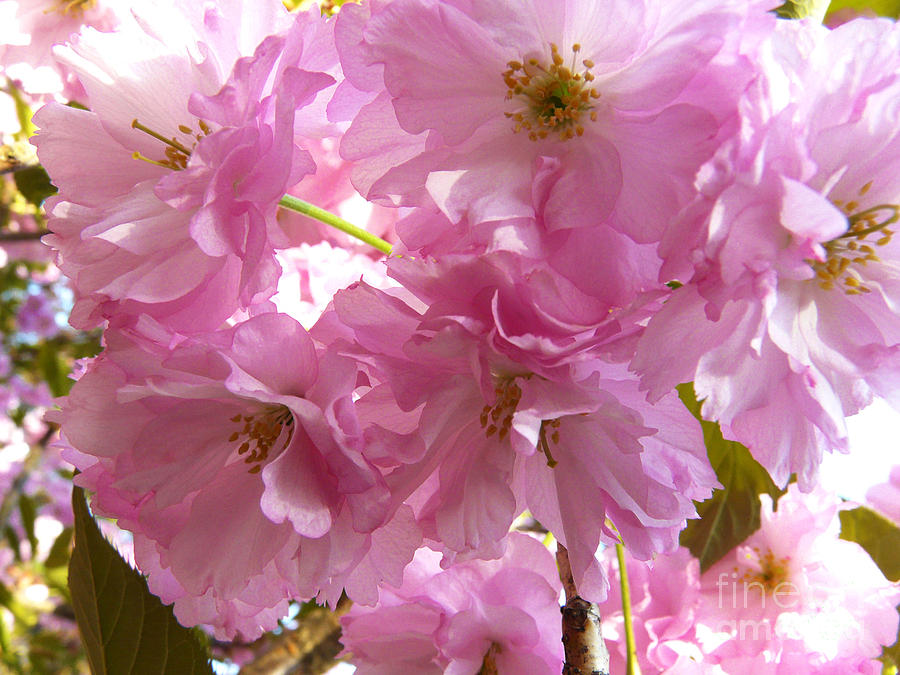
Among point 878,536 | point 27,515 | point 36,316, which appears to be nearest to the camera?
point 878,536

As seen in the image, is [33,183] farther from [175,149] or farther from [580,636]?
[580,636]

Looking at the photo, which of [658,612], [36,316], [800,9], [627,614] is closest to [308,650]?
[658,612]

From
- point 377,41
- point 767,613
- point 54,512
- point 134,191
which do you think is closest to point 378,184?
point 377,41

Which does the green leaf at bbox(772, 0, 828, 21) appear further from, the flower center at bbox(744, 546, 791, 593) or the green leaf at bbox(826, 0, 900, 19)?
the flower center at bbox(744, 546, 791, 593)

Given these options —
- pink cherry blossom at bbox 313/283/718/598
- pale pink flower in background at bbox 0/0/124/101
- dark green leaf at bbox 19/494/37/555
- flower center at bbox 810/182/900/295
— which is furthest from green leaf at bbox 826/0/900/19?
dark green leaf at bbox 19/494/37/555

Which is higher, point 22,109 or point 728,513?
point 22,109

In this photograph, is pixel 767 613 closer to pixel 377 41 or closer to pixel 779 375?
pixel 779 375

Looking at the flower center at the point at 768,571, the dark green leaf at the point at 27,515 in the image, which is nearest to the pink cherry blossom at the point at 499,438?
the flower center at the point at 768,571
